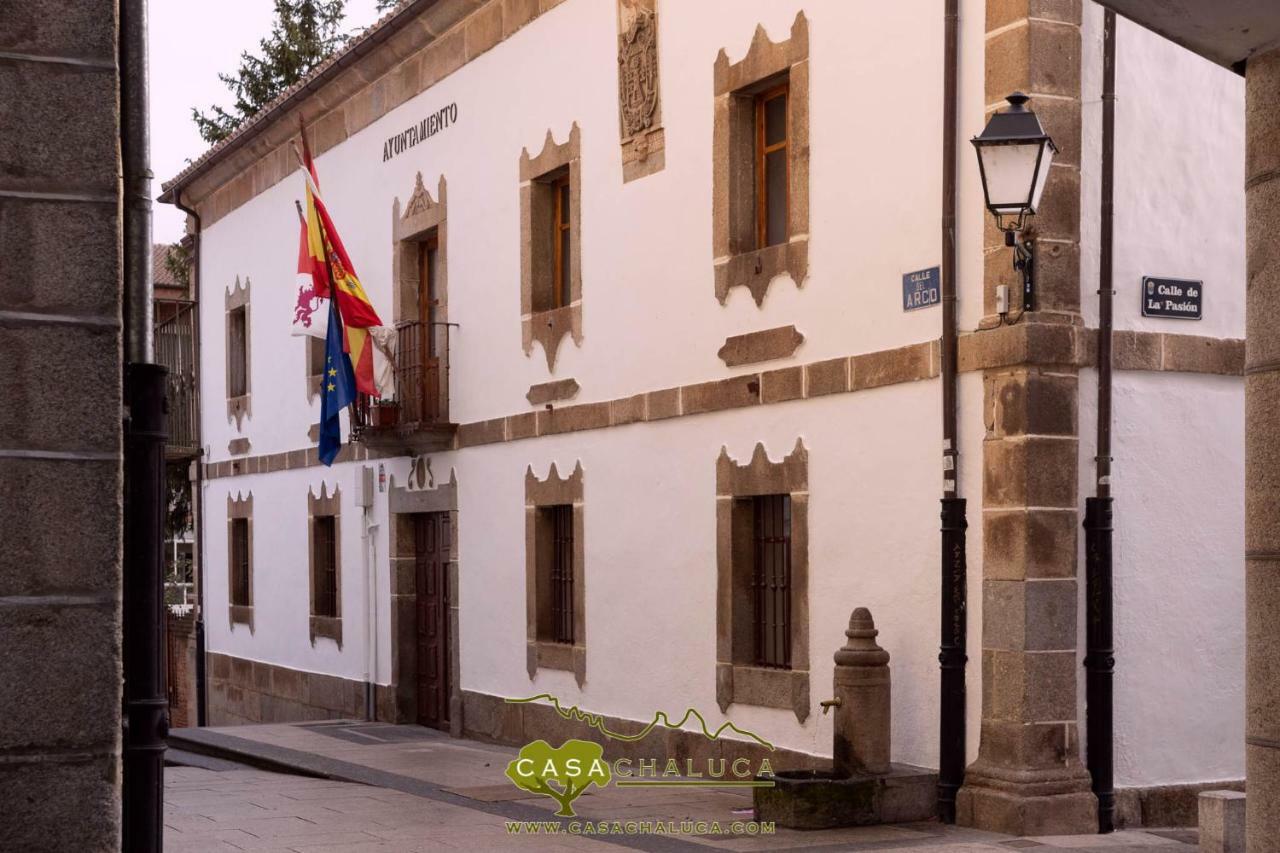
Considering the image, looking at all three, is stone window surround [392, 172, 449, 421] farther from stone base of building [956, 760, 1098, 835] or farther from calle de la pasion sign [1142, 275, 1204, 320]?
stone base of building [956, 760, 1098, 835]

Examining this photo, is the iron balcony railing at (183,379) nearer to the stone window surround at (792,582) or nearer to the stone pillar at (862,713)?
the stone window surround at (792,582)

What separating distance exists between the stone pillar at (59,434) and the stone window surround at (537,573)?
1055 cm

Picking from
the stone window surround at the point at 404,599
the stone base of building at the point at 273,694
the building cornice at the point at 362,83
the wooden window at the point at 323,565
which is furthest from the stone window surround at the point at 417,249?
the stone base of building at the point at 273,694

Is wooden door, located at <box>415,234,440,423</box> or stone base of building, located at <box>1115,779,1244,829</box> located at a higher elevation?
wooden door, located at <box>415,234,440,423</box>

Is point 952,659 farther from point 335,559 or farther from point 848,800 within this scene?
point 335,559

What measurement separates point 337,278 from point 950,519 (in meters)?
8.52

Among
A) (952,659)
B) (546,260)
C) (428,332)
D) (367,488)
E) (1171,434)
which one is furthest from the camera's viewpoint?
(367,488)

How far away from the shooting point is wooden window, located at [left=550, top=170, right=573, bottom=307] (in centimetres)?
1622

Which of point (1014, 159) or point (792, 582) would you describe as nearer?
point (1014, 159)

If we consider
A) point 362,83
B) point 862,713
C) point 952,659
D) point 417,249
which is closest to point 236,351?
point 362,83

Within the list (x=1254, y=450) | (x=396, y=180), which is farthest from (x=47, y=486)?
(x=396, y=180)

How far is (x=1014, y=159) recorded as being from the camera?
32.1 ft

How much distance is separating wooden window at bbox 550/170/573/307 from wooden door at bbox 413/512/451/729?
301 centimetres

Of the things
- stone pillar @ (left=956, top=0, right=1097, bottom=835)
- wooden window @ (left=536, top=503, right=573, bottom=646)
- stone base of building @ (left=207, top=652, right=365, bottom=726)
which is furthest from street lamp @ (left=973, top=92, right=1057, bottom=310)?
stone base of building @ (left=207, top=652, right=365, bottom=726)
